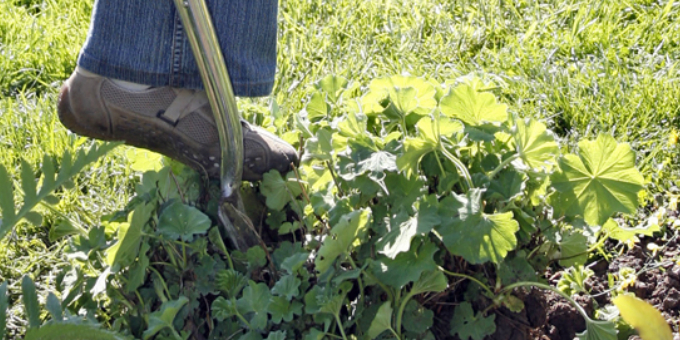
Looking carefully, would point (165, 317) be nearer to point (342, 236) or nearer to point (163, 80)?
point (342, 236)

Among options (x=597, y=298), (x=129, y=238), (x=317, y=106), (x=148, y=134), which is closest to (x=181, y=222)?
(x=129, y=238)

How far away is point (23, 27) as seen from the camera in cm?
314

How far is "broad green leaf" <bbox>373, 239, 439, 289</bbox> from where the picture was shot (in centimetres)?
147

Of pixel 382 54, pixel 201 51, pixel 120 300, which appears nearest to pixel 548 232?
pixel 201 51

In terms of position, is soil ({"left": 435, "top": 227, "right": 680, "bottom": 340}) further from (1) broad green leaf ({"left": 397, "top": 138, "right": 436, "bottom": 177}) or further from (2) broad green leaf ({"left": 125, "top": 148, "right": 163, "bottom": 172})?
(2) broad green leaf ({"left": 125, "top": 148, "right": 163, "bottom": 172})

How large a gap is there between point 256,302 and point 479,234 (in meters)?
0.50

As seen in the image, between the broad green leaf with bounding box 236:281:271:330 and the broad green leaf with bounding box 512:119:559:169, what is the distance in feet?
1.98

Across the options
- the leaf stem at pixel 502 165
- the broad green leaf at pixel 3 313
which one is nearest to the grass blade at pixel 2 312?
the broad green leaf at pixel 3 313

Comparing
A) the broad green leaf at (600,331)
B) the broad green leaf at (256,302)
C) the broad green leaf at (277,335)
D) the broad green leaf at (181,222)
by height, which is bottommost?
the broad green leaf at (600,331)

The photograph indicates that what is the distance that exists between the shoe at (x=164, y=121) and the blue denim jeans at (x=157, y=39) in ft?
0.13

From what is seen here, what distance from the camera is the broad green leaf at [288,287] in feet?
5.19

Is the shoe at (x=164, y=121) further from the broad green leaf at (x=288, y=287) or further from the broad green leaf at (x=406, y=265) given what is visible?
the broad green leaf at (x=406, y=265)

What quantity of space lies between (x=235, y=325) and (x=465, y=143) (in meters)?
0.63

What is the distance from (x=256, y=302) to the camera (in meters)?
1.62
